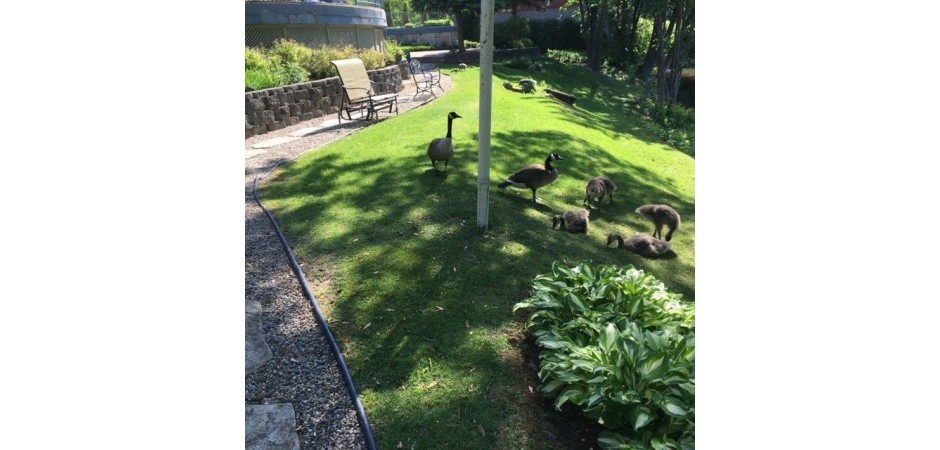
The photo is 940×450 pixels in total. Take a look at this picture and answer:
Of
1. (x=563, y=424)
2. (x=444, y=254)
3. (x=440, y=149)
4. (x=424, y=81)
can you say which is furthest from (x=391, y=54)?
(x=563, y=424)

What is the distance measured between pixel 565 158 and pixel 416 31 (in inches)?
1611

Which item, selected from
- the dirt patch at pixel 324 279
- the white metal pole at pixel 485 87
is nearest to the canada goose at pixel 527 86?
Answer: the white metal pole at pixel 485 87

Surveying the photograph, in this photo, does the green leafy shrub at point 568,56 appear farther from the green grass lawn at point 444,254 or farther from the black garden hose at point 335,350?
the black garden hose at point 335,350

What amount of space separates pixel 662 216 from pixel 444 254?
3.02 meters

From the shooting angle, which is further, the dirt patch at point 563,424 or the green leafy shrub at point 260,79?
the green leafy shrub at point 260,79

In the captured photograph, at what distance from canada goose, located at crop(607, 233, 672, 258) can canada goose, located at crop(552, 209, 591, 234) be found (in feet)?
1.06

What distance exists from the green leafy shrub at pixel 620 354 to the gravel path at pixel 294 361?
1.19 m

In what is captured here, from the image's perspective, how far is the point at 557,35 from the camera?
3909 centimetres

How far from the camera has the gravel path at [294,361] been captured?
3006 millimetres

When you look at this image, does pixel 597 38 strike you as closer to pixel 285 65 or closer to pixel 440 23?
pixel 285 65

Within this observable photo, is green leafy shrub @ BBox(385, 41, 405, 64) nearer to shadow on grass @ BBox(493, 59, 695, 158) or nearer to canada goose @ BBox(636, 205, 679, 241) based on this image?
shadow on grass @ BBox(493, 59, 695, 158)

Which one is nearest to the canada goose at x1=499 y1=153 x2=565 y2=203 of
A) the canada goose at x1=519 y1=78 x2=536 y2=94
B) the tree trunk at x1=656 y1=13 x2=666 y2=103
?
the canada goose at x1=519 y1=78 x2=536 y2=94

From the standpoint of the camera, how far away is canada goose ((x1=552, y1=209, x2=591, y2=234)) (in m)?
6.25

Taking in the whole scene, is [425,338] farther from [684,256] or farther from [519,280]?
[684,256]
